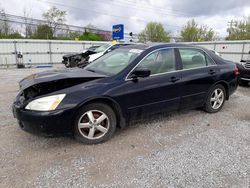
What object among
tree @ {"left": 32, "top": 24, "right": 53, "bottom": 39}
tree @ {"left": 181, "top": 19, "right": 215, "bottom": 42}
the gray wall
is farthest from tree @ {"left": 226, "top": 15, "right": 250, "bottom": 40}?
tree @ {"left": 32, "top": 24, "right": 53, "bottom": 39}

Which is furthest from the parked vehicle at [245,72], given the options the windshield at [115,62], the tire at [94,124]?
the tire at [94,124]

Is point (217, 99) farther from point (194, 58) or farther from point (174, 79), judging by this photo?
point (174, 79)

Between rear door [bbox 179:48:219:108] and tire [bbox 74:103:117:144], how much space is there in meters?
1.56

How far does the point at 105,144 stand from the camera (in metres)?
2.94

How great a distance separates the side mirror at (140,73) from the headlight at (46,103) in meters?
1.15

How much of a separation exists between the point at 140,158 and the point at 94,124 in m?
0.85

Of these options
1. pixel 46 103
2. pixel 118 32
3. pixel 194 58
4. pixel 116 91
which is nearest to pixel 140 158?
pixel 116 91

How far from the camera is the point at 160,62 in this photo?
3441mm

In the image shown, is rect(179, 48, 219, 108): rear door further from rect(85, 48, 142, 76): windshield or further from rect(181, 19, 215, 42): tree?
rect(181, 19, 215, 42): tree

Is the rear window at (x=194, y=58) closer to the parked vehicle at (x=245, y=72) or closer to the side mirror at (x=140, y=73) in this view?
the side mirror at (x=140, y=73)

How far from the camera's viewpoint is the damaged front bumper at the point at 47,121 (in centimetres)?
252

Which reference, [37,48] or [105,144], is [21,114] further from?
[37,48]

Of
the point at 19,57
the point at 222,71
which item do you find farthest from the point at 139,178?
the point at 19,57

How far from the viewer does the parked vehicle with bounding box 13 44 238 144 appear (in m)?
2.59
